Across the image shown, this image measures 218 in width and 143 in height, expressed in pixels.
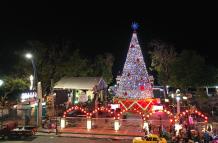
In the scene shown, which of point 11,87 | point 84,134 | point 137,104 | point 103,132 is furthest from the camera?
point 11,87

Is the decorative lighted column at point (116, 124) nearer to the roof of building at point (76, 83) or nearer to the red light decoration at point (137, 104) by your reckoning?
the red light decoration at point (137, 104)

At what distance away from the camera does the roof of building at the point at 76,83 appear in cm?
5238

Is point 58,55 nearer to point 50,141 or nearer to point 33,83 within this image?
point 33,83

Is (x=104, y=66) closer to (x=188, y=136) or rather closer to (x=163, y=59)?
(x=163, y=59)

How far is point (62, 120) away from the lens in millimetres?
34062

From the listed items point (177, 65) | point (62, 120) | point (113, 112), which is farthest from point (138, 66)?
point (177, 65)

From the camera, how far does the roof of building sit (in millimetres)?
52375

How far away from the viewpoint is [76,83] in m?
53.2

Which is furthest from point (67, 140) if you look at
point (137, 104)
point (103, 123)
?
point (137, 104)

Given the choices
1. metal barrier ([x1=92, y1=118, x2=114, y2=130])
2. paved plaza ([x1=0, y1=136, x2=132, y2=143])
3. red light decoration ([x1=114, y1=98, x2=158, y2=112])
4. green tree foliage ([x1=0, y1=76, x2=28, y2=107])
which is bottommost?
paved plaza ([x1=0, y1=136, x2=132, y2=143])

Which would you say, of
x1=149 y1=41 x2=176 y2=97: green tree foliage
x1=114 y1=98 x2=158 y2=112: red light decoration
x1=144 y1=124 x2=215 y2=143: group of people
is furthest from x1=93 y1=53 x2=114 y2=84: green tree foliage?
x1=144 y1=124 x2=215 y2=143: group of people

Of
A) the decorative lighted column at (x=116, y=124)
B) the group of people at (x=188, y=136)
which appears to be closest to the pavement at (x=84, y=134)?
the decorative lighted column at (x=116, y=124)

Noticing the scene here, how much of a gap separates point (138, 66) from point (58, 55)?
18696 millimetres

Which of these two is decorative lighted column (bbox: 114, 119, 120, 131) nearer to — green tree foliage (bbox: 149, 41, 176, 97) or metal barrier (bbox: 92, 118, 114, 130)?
metal barrier (bbox: 92, 118, 114, 130)
